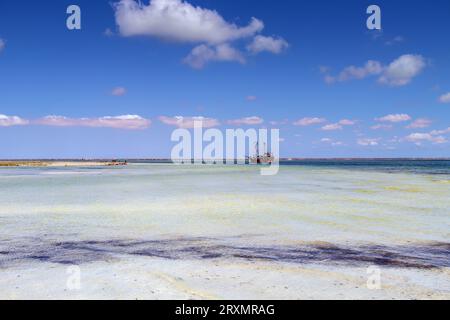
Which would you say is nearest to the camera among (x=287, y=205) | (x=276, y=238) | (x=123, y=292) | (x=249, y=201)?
(x=123, y=292)

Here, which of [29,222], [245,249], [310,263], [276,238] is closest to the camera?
[310,263]

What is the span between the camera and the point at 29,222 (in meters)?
13.4

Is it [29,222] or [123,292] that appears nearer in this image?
[123,292]

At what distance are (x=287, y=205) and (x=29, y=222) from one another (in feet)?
36.4

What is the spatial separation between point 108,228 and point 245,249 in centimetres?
513

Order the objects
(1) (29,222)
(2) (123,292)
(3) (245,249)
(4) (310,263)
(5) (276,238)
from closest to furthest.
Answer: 1. (2) (123,292)
2. (4) (310,263)
3. (3) (245,249)
4. (5) (276,238)
5. (1) (29,222)

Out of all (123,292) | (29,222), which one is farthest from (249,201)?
(123,292)
